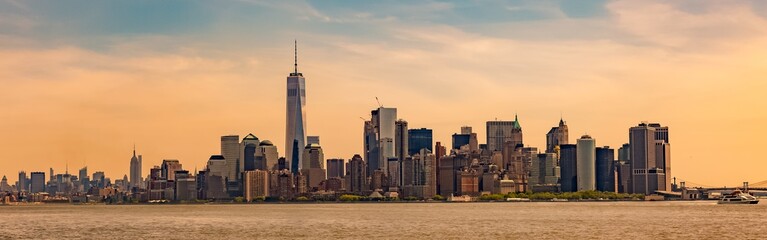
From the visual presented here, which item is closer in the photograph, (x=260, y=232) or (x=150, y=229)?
(x=260, y=232)

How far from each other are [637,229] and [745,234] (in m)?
18.6

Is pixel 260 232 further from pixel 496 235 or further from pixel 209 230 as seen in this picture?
pixel 496 235

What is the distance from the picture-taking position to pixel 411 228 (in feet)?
547

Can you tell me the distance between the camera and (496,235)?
476ft

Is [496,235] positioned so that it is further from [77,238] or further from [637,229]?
[77,238]

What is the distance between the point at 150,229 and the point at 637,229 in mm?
72340

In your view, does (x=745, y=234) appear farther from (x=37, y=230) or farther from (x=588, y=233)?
(x=37, y=230)

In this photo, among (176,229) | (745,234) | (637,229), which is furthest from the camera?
(176,229)

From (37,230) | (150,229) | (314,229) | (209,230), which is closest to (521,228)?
(314,229)

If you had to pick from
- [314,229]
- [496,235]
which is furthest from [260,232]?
[496,235]

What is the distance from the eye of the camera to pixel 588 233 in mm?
146625

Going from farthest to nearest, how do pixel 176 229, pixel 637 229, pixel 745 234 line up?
pixel 176 229 < pixel 637 229 < pixel 745 234

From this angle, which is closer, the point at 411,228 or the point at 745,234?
the point at 745,234

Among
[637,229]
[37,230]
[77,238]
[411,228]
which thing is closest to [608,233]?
[637,229]
